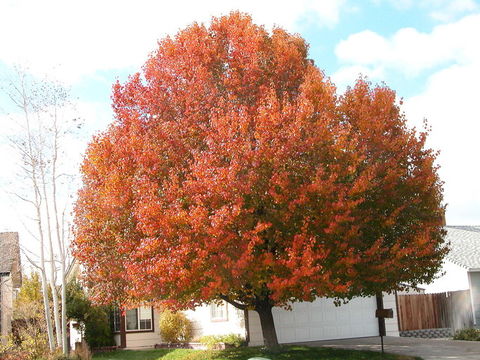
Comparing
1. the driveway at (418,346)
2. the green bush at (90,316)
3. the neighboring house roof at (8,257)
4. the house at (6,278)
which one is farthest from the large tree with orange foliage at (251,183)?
the house at (6,278)

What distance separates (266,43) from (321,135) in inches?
171

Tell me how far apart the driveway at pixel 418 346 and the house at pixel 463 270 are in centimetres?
418

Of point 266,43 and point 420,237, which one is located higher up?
point 266,43

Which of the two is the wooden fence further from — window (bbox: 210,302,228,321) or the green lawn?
window (bbox: 210,302,228,321)

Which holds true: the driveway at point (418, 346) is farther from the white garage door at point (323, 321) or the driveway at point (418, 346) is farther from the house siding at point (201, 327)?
the house siding at point (201, 327)

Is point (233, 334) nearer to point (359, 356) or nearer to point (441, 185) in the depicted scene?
point (359, 356)

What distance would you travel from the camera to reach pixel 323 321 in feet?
74.9

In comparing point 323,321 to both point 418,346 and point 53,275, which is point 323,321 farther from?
point 53,275

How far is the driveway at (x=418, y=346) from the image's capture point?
16938 mm

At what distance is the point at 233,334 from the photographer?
2170 centimetres

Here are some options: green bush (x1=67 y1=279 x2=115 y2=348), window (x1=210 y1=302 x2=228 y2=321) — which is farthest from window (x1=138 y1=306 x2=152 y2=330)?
window (x1=210 y1=302 x2=228 y2=321)

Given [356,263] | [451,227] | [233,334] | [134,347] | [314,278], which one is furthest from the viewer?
[451,227]

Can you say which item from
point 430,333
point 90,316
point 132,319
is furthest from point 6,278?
point 430,333

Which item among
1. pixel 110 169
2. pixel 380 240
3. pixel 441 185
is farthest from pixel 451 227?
pixel 110 169
